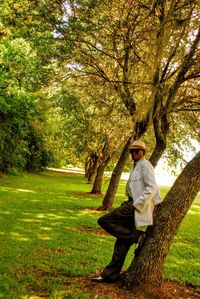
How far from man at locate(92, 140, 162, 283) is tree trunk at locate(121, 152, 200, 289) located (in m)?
0.19

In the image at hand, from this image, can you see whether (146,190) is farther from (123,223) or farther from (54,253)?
(54,253)

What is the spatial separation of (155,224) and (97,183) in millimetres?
19361

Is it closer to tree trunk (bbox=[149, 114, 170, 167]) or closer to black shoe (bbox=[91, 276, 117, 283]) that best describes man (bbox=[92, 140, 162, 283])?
black shoe (bbox=[91, 276, 117, 283])

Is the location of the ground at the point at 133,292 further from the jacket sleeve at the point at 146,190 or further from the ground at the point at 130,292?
the jacket sleeve at the point at 146,190

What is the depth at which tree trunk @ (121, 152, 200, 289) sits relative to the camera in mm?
5629

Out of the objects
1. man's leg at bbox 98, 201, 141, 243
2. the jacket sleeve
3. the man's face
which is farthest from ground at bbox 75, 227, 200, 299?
the man's face

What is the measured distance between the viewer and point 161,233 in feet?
18.5

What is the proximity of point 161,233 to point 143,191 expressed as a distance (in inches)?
31.3

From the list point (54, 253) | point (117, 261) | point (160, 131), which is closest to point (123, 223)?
point (117, 261)

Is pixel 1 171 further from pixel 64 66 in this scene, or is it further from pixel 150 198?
pixel 150 198

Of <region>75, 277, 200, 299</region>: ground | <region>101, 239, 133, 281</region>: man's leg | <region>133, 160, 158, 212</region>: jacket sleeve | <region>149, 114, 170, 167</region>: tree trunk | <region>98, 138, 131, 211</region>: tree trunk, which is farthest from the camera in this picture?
<region>98, 138, 131, 211</region>: tree trunk

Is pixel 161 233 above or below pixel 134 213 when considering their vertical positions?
below

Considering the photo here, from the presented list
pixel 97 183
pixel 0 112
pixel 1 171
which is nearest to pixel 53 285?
pixel 0 112

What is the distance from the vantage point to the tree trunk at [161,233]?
18.5 ft
